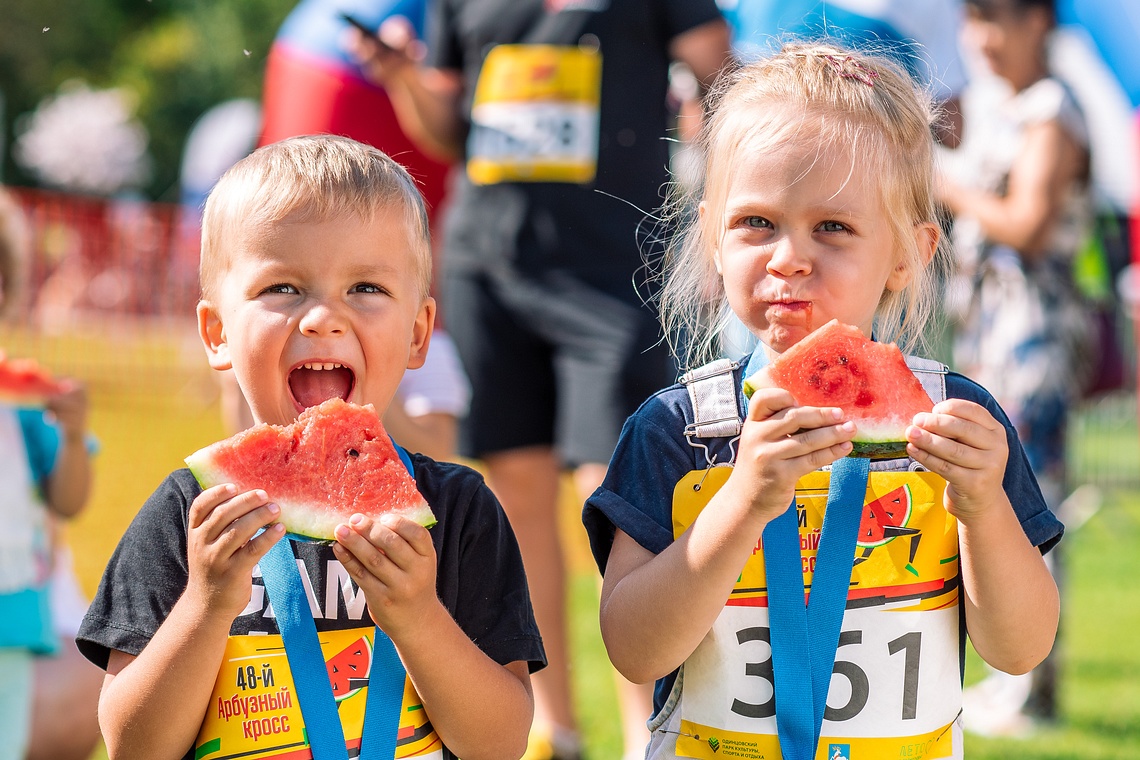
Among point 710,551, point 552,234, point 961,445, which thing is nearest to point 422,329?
point 710,551

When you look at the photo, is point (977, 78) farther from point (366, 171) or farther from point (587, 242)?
point (366, 171)

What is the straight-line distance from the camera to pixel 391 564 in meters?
2.06

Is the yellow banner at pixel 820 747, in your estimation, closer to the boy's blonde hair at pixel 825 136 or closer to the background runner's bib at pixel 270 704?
the background runner's bib at pixel 270 704

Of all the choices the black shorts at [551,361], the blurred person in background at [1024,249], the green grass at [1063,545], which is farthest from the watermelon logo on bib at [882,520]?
the blurred person in background at [1024,249]

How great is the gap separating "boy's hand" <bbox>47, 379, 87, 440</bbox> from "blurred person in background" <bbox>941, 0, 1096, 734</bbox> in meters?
3.60

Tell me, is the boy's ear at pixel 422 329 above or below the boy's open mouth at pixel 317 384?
above

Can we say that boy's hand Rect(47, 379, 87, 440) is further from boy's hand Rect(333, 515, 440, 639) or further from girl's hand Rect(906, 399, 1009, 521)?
girl's hand Rect(906, 399, 1009, 521)

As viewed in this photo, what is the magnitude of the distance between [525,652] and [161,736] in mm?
659

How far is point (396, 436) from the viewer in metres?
4.11

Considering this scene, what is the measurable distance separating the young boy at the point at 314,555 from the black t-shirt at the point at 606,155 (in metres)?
2.01

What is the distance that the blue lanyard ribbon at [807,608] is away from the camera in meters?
2.30

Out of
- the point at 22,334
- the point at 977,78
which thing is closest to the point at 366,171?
the point at 977,78

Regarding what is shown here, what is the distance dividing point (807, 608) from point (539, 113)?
8.80 ft

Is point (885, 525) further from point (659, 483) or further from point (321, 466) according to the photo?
point (321, 466)
